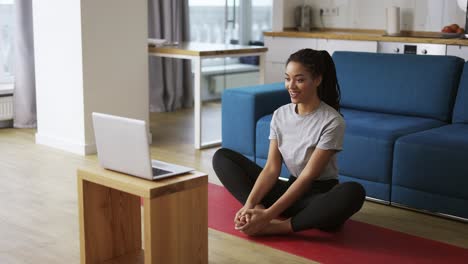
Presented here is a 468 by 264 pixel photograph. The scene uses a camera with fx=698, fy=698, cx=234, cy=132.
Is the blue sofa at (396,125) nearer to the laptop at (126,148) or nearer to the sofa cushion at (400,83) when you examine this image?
the sofa cushion at (400,83)

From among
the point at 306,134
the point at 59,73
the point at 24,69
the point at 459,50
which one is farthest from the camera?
the point at 24,69

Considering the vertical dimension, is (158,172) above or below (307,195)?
above

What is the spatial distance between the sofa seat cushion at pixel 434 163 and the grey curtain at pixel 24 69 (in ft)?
10.3

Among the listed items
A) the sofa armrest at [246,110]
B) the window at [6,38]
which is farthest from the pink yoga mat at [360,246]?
the window at [6,38]

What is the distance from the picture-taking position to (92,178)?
2514 millimetres

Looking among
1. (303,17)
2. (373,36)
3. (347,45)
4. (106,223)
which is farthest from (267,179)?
(303,17)

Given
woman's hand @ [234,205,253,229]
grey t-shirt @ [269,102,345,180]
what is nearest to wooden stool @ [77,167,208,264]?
woman's hand @ [234,205,253,229]

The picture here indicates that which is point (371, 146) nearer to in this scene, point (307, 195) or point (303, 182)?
point (307, 195)

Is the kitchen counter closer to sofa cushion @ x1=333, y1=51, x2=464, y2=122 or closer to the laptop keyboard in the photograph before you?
sofa cushion @ x1=333, y1=51, x2=464, y2=122

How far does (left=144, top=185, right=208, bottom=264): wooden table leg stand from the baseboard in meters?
2.22

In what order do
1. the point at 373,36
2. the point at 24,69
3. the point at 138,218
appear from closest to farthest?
1. the point at 138,218
2. the point at 24,69
3. the point at 373,36

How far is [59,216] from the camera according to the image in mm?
3324

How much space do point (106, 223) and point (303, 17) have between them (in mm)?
4422

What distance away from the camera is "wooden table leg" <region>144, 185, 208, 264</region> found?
93.4 inches
